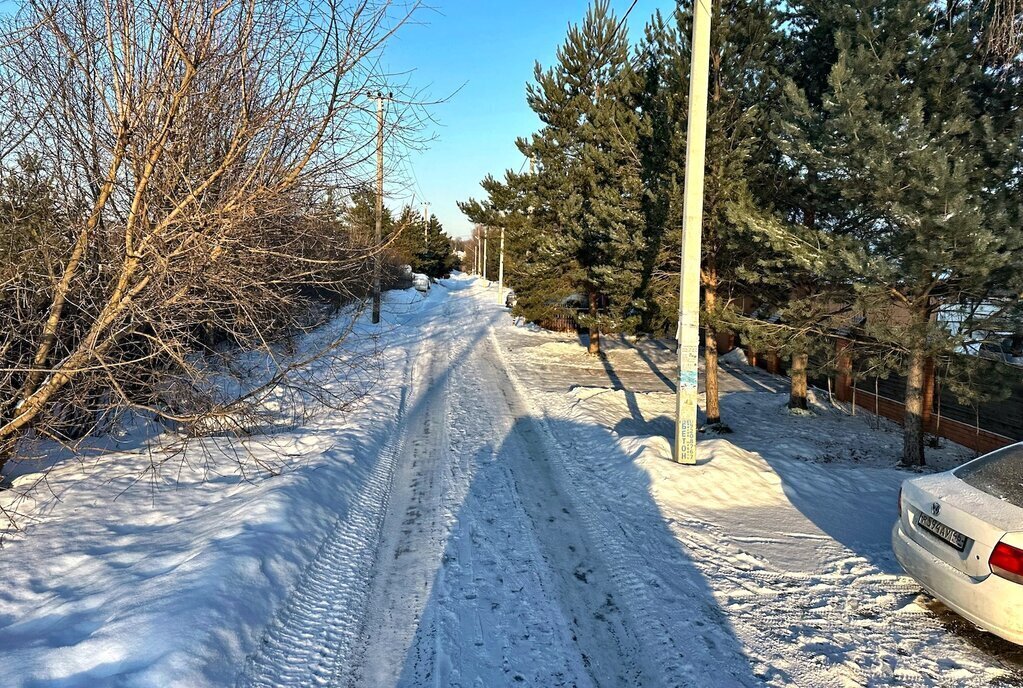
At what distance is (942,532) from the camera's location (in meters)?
3.89

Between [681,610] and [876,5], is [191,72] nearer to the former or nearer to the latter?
[681,610]

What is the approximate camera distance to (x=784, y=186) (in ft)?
32.1

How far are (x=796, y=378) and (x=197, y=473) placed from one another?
38.3 feet

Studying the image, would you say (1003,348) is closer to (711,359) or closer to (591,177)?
(711,359)

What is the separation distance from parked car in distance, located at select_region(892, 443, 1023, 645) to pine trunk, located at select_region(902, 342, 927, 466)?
456cm

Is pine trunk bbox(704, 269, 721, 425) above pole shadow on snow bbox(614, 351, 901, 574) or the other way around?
above

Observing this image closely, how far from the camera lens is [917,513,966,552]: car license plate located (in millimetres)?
3724

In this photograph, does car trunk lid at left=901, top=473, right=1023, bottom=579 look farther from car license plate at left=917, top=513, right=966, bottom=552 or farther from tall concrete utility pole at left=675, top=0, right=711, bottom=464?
tall concrete utility pole at left=675, top=0, right=711, bottom=464

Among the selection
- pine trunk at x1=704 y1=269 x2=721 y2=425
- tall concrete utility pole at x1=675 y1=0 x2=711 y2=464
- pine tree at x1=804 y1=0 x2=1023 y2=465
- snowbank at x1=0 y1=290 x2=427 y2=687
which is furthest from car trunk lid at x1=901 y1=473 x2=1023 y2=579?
pine trunk at x1=704 y1=269 x2=721 y2=425

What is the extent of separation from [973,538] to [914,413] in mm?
5759

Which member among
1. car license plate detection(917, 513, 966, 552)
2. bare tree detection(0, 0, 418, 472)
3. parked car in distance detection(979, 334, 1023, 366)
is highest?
bare tree detection(0, 0, 418, 472)

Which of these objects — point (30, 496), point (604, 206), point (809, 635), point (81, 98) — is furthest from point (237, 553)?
point (604, 206)

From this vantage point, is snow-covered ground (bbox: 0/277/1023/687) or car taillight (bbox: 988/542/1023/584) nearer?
car taillight (bbox: 988/542/1023/584)

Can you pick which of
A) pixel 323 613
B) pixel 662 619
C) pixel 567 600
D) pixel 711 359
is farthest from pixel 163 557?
pixel 711 359
